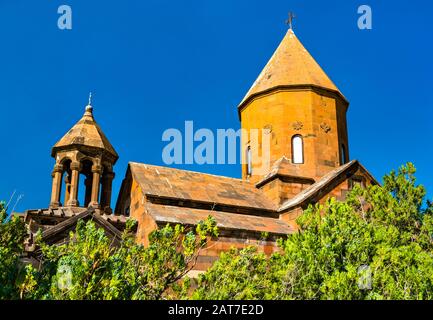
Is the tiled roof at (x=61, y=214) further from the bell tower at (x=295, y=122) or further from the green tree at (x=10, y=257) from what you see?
the green tree at (x=10, y=257)

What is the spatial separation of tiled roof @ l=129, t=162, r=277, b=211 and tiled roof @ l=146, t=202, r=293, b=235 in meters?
0.47

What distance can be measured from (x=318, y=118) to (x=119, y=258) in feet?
35.5

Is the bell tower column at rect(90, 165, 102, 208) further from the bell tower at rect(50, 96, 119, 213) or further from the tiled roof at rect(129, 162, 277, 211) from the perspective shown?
the tiled roof at rect(129, 162, 277, 211)

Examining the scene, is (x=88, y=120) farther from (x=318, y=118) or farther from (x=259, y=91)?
(x=318, y=118)

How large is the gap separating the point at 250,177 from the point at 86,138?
17.2ft

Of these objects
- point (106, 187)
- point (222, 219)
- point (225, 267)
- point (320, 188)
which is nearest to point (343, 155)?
point (320, 188)

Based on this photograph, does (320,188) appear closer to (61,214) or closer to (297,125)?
(297,125)

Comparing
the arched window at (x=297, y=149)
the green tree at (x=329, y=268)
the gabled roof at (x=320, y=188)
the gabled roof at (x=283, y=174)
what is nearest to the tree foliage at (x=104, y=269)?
the green tree at (x=329, y=268)

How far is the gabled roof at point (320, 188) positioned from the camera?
38.1 feet

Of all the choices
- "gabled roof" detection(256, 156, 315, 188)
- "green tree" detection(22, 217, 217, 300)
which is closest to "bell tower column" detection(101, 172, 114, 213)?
"gabled roof" detection(256, 156, 315, 188)

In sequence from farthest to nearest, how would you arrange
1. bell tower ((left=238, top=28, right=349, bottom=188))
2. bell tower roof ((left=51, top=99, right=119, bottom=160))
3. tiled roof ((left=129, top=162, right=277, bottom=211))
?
bell tower roof ((left=51, top=99, right=119, bottom=160))
bell tower ((left=238, top=28, right=349, bottom=188))
tiled roof ((left=129, top=162, right=277, bottom=211))

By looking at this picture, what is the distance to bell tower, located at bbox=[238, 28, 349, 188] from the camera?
1397 cm

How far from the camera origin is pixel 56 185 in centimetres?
1388
